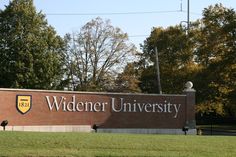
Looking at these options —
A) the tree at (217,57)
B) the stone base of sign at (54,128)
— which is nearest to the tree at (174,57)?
the tree at (217,57)

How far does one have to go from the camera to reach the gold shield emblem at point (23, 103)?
108 ft

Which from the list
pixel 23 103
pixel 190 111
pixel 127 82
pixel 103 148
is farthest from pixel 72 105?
pixel 127 82

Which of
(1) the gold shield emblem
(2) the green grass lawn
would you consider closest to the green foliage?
(1) the gold shield emblem

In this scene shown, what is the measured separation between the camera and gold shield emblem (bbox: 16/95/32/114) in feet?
108

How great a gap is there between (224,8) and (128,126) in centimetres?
2016

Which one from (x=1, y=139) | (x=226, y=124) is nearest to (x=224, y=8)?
(x=226, y=124)

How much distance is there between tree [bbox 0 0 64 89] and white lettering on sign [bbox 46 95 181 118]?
46.8ft

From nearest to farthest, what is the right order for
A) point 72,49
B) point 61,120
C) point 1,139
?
point 1,139, point 61,120, point 72,49

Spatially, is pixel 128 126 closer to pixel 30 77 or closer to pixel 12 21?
pixel 30 77

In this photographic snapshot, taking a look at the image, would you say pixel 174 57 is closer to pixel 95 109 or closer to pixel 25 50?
pixel 25 50

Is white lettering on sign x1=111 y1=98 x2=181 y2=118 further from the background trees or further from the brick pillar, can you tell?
the background trees

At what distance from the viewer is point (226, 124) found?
69.9 m

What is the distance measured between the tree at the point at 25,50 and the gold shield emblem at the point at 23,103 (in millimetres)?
15055

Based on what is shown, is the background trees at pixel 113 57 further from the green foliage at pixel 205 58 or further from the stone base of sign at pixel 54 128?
the stone base of sign at pixel 54 128
